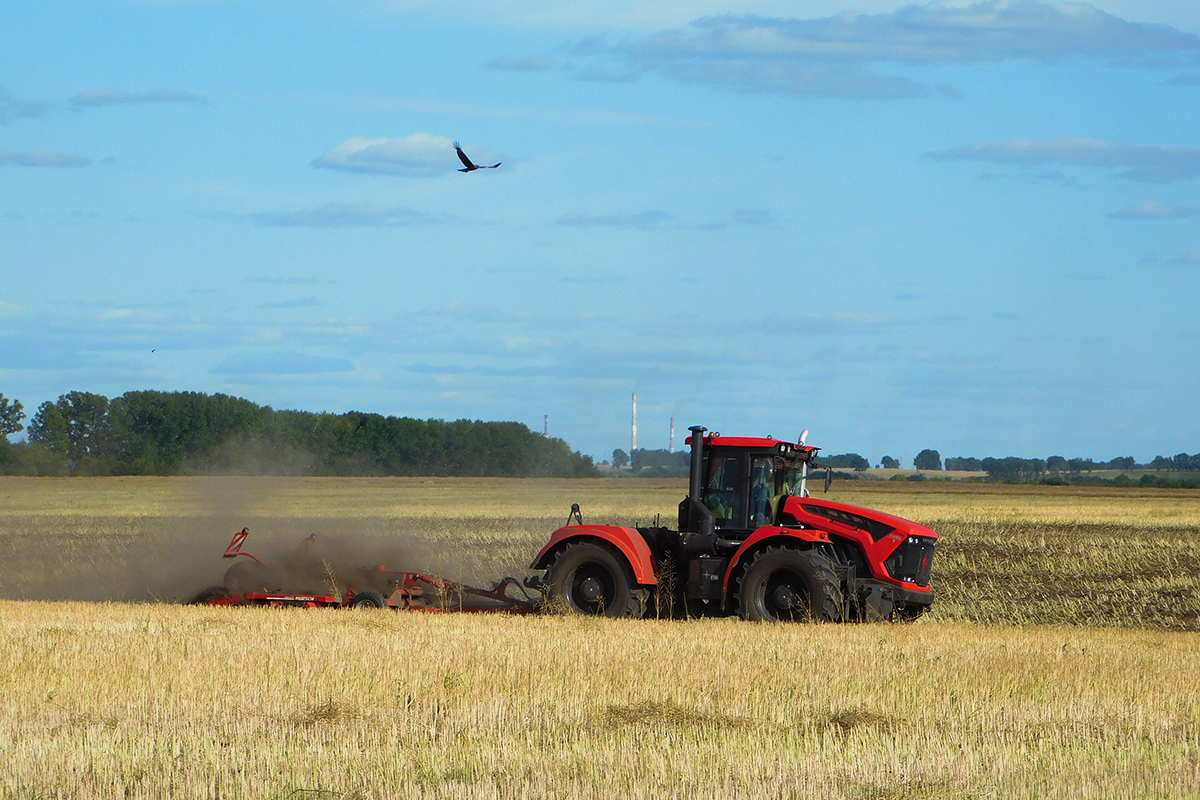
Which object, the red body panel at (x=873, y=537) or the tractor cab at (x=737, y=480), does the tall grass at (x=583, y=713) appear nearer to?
the red body panel at (x=873, y=537)

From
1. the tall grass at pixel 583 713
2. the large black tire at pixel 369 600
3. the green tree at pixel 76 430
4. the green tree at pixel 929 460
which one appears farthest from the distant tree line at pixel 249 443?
the green tree at pixel 929 460

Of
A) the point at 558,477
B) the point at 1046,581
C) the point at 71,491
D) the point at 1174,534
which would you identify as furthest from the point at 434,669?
the point at 71,491

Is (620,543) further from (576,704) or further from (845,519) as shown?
(576,704)

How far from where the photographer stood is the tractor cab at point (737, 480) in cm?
1539

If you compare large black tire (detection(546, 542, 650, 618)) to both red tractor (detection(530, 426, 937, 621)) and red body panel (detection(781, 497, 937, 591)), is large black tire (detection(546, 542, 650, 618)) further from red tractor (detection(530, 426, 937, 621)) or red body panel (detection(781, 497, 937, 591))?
red body panel (detection(781, 497, 937, 591))

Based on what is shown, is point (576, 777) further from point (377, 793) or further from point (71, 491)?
point (71, 491)

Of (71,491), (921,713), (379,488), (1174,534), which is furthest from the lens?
(379,488)

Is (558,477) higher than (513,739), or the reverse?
(558,477)

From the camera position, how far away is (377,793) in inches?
273

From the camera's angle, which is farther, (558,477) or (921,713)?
(558,477)

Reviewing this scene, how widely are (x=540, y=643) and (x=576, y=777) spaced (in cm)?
519

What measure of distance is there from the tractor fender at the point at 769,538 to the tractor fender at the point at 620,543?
0.97 metres

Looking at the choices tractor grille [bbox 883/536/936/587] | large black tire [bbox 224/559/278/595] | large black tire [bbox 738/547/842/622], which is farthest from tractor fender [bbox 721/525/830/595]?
large black tire [bbox 224/559/278/595]

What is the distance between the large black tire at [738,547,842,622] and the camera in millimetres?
14531
